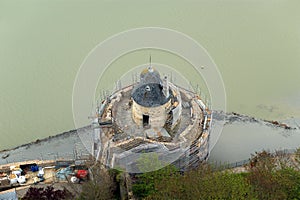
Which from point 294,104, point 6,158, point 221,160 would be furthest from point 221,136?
point 6,158

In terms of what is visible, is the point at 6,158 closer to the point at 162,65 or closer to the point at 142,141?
the point at 142,141

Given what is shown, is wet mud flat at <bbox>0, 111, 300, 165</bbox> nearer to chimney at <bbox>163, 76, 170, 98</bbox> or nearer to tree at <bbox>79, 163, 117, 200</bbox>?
tree at <bbox>79, 163, 117, 200</bbox>

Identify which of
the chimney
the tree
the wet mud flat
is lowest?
the tree

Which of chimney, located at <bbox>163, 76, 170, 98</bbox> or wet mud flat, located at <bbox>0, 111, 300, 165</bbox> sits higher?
chimney, located at <bbox>163, 76, 170, 98</bbox>

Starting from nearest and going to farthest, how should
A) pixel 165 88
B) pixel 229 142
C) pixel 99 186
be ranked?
1. pixel 99 186
2. pixel 165 88
3. pixel 229 142

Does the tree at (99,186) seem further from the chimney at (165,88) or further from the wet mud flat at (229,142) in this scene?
the chimney at (165,88)

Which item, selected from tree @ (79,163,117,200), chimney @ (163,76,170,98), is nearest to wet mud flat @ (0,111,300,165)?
tree @ (79,163,117,200)

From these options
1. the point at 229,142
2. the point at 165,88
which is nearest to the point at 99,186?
the point at 165,88

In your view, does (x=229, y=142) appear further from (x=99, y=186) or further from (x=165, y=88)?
(x=99, y=186)
